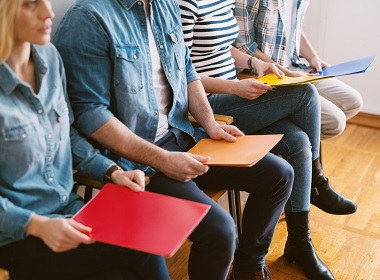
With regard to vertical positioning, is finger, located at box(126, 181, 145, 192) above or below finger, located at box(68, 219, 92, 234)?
below

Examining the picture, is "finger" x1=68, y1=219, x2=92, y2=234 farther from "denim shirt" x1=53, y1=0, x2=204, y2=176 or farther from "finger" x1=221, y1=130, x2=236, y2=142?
"finger" x1=221, y1=130, x2=236, y2=142

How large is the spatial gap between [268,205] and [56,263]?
0.74 m

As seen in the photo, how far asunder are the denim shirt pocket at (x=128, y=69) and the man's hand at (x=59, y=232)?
498 millimetres

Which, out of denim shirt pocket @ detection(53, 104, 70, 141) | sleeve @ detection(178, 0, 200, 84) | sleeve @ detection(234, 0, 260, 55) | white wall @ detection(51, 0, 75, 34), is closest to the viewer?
denim shirt pocket @ detection(53, 104, 70, 141)

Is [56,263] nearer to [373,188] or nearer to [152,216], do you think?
[152,216]

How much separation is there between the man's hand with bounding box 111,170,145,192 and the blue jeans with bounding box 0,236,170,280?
0.17 m

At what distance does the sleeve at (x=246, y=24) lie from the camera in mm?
2311

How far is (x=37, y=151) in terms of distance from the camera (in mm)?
1281

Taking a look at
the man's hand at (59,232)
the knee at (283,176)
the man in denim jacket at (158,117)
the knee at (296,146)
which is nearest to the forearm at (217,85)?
the man in denim jacket at (158,117)

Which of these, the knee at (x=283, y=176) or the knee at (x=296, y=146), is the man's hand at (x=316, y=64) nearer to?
the knee at (x=296, y=146)

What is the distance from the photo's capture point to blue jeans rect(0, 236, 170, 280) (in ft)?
4.17

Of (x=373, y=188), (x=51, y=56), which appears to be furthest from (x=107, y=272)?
(x=373, y=188)

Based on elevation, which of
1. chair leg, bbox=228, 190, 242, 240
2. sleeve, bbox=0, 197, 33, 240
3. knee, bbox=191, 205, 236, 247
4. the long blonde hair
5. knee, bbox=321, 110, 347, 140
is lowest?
chair leg, bbox=228, 190, 242, 240

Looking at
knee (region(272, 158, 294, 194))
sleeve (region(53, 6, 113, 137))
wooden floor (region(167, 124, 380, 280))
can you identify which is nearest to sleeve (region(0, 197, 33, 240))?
sleeve (region(53, 6, 113, 137))
